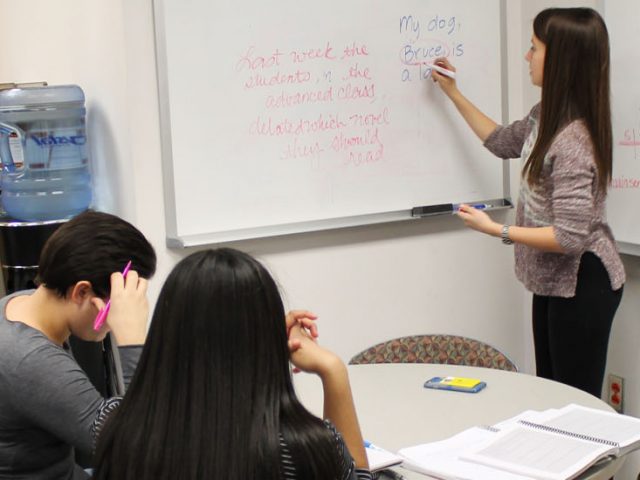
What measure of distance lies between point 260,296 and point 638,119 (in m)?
2.08

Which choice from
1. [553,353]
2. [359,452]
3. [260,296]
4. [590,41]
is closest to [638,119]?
[590,41]

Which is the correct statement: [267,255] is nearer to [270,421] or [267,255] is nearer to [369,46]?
[369,46]

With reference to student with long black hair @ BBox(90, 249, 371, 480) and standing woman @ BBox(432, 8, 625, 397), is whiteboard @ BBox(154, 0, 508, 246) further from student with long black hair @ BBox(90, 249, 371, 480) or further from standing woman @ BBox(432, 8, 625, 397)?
student with long black hair @ BBox(90, 249, 371, 480)

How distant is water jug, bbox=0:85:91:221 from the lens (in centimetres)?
288

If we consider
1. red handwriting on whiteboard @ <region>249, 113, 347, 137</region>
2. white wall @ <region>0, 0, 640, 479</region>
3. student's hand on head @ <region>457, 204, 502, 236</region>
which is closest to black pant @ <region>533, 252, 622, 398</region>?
student's hand on head @ <region>457, 204, 502, 236</region>

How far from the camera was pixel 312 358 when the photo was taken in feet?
4.94

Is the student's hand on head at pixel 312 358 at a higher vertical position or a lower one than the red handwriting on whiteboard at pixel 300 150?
lower

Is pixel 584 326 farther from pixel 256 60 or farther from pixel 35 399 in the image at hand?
pixel 35 399

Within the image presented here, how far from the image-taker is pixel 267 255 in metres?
2.90

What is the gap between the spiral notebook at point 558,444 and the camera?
1547 millimetres

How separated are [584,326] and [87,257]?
1.65 metres

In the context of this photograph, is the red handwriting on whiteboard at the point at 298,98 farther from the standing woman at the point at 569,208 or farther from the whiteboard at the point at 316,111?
the standing woman at the point at 569,208

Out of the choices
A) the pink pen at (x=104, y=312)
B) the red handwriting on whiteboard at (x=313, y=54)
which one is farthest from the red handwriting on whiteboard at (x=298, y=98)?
the pink pen at (x=104, y=312)

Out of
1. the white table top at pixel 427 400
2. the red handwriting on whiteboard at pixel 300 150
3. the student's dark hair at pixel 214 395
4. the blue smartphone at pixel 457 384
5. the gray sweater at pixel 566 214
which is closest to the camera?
the student's dark hair at pixel 214 395
